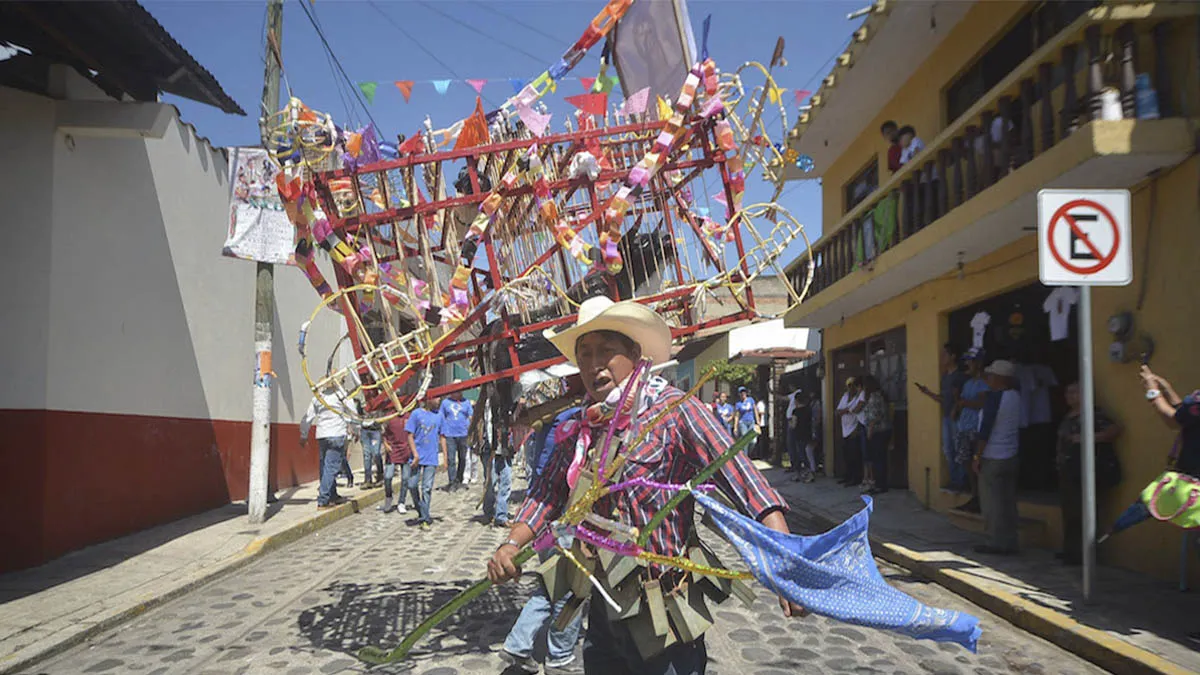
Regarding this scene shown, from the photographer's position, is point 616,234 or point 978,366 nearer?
point 616,234

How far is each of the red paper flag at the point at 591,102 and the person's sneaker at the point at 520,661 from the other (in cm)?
329

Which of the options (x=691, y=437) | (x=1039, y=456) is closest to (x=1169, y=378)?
(x=1039, y=456)

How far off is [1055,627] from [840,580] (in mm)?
4072

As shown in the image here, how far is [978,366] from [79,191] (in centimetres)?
987

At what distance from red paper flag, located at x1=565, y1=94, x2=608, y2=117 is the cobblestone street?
11.2 ft

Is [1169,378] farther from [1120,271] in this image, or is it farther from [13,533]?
[13,533]

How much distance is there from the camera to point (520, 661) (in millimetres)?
4453

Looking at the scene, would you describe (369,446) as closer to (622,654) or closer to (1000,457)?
(1000,457)

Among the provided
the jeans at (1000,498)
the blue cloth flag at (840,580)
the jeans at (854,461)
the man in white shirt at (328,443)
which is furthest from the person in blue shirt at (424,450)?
the blue cloth flag at (840,580)

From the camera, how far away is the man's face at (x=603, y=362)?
2898 millimetres

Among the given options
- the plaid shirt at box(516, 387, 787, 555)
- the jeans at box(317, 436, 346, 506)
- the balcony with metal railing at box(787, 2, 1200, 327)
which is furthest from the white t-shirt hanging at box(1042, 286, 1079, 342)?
the jeans at box(317, 436, 346, 506)

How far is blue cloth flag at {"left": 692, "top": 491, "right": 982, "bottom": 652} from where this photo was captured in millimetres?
2213

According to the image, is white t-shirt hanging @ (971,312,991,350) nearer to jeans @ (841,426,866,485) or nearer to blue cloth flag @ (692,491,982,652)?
Result: jeans @ (841,426,866,485)

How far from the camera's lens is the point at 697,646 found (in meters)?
2.70
